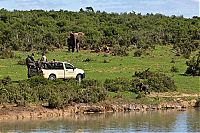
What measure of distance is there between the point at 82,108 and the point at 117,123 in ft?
14.0

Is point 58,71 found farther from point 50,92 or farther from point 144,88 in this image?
point 144,88

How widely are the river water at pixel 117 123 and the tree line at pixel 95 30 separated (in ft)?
82.0

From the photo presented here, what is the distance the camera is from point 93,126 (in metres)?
29.1

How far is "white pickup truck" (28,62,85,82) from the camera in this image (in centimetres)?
3800

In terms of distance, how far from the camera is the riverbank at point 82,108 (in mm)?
31750

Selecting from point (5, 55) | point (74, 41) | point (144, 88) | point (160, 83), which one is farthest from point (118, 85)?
point (74, 41)

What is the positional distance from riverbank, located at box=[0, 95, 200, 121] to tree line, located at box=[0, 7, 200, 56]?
21.0m

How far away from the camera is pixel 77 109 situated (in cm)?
3381

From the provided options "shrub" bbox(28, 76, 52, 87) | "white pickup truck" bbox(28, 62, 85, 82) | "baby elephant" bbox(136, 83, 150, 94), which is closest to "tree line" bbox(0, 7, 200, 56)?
"white pickup truck" bbox(28, 62, 85, 82)

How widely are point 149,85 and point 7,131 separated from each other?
12.9 metres

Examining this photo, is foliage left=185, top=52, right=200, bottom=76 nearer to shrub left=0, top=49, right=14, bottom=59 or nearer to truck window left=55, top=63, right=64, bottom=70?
truck window left=55, top=63, right=64, bottom=70

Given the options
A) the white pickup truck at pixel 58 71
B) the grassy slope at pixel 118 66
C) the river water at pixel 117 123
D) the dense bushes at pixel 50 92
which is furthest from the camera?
the grassy slope at pixel 118 66

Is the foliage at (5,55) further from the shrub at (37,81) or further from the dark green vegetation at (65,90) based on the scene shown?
the shrub at (37,81)

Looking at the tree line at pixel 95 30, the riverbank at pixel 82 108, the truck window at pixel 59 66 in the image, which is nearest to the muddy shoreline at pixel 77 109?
the riverbank at pixel 82 108
